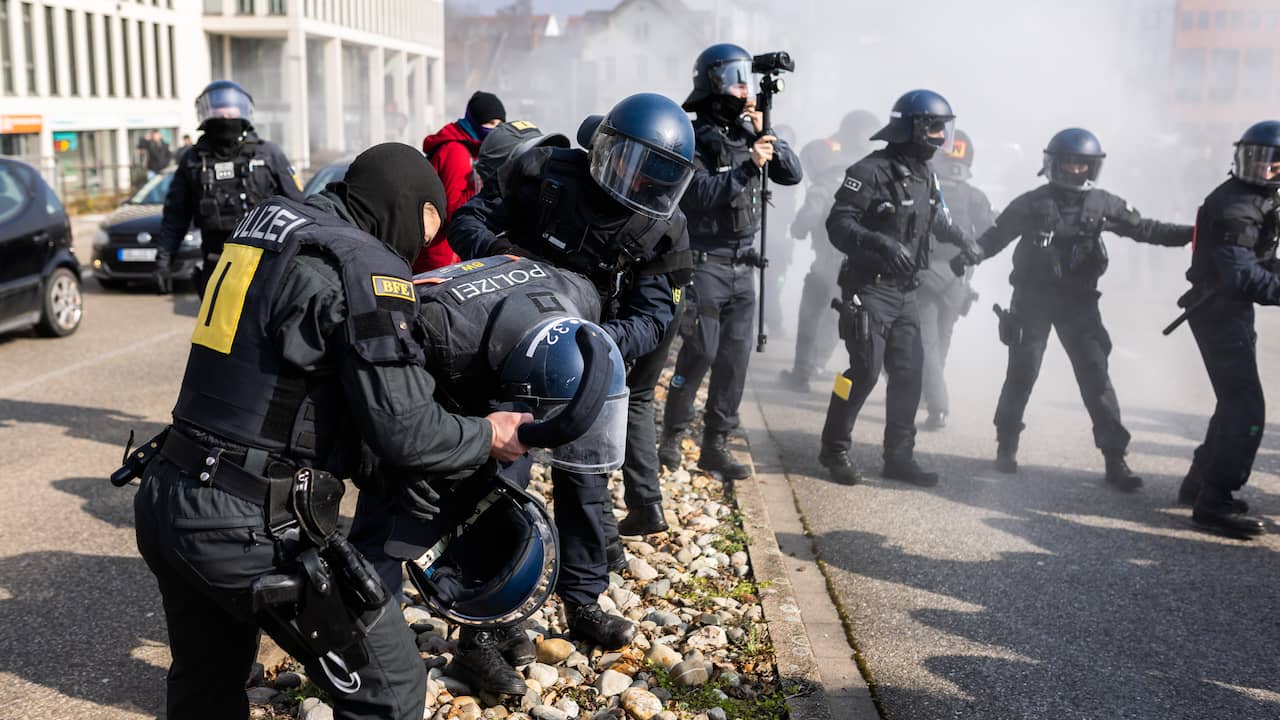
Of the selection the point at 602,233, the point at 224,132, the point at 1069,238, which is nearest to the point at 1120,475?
the point at 1069,238

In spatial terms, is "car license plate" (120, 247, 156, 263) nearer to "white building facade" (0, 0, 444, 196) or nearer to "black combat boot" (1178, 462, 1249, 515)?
"black combat boot" (1178, 462, 1249, 515)

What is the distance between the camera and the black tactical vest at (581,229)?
3.81 metres

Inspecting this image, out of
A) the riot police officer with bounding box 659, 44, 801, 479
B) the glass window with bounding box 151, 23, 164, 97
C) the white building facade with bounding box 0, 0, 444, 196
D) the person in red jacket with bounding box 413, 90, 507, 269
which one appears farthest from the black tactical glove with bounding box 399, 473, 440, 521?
the glass window with bounding box 151, 23, 164, 97

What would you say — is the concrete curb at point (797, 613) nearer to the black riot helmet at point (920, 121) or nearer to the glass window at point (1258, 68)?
the black riot helmet at point (920, 121)

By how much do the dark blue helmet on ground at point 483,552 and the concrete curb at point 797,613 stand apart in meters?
1.26

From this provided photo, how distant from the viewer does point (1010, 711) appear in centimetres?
364

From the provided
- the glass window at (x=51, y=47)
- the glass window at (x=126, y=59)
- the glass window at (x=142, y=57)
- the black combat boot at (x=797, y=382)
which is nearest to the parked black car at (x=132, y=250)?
the black combat boot at (x=797, y=382)

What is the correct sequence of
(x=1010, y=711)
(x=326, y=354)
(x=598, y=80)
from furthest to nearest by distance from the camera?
(x=598, y=80), (x=1010, y=711), (x=326, y=354)

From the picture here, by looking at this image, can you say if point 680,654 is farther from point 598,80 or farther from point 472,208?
point 598,80

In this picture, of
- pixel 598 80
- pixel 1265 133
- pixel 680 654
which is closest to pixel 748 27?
pixel 598 80

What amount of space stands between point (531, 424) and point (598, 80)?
52.5m

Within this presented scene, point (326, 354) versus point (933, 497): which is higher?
point (326, 354)

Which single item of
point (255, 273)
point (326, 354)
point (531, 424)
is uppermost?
point (255, 273)

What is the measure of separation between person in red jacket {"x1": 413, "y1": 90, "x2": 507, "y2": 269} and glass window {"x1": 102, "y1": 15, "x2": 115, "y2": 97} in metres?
34.8
